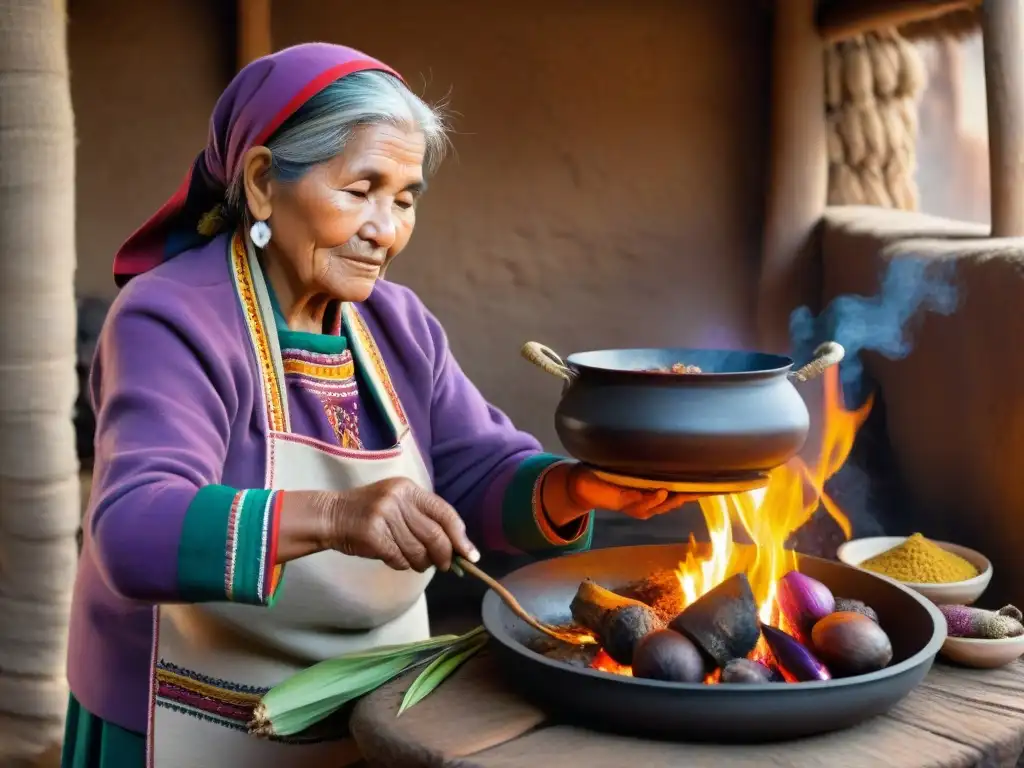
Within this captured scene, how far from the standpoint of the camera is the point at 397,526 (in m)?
1.44

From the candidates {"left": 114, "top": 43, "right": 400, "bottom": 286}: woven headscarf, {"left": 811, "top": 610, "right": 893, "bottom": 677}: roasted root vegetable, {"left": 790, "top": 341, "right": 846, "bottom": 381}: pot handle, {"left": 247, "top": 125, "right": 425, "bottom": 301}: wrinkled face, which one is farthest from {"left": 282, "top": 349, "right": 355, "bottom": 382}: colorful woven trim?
{"left": 811, "top": 610, "right": 893, "bottom": 677}: roasted root vegetable

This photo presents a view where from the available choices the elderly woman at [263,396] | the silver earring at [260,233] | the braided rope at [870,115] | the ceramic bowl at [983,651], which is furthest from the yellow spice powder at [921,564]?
the braided rope at [870,115]

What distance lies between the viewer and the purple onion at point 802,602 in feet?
5.51

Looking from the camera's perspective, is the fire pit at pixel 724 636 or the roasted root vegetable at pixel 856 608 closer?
the fire pit at pixel 724 636

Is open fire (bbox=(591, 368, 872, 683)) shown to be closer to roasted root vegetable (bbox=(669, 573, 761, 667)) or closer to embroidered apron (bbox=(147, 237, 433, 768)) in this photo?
roasted root vegetable (bbox=(669, 573, 761, 667))

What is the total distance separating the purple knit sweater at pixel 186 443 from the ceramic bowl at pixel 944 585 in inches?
27.9

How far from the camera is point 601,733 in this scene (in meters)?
1.44

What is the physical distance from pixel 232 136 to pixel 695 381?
817mm

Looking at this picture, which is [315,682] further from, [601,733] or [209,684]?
[601,733]

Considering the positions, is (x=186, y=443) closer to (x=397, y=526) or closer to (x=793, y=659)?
(x=397, y=526)

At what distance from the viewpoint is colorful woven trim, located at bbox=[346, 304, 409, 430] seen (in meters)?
1.97

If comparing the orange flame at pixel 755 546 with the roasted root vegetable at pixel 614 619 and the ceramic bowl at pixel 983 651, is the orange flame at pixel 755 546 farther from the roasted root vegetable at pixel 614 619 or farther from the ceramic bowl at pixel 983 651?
the ceramic bowl at pixel 983 651

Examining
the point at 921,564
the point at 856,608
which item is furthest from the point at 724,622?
the point at 921,564

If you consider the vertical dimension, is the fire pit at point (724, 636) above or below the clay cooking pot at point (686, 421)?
below
